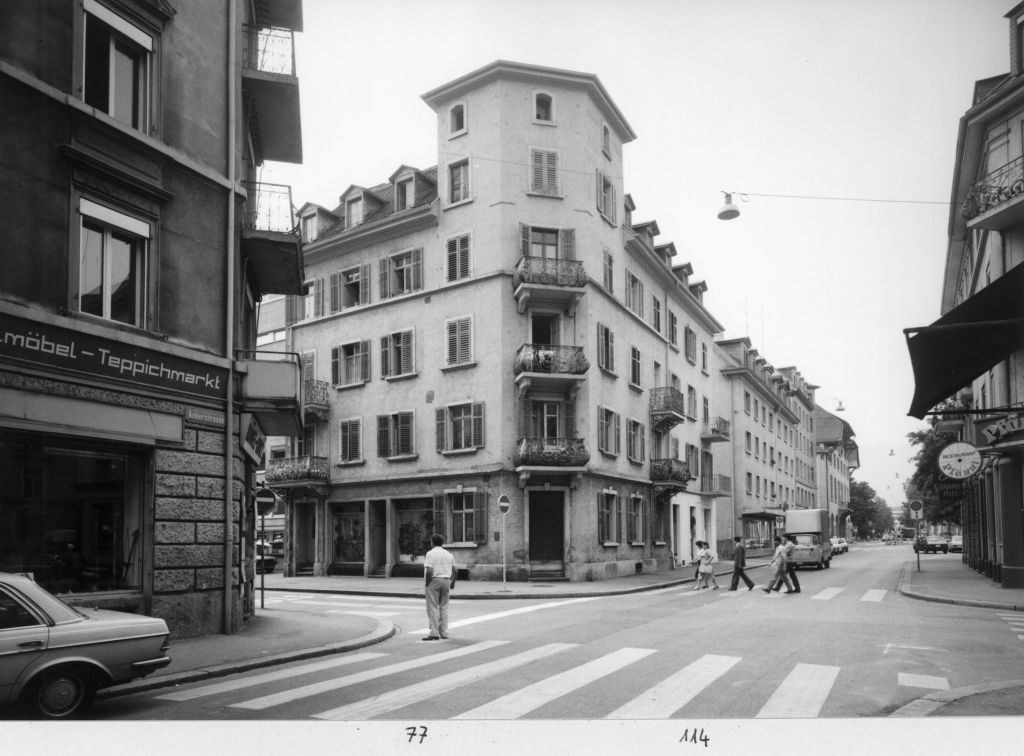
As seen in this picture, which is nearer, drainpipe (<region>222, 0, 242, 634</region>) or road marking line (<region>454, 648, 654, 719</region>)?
road marking line (<region>454, 648, 654, 719</region>)

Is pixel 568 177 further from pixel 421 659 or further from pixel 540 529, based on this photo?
pixel 421 659

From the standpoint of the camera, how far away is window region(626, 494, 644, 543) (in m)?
31.1

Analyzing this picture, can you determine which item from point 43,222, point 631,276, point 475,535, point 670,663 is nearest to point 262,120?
point 43,222

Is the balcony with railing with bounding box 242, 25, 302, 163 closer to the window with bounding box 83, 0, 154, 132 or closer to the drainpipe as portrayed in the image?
the drainpipe

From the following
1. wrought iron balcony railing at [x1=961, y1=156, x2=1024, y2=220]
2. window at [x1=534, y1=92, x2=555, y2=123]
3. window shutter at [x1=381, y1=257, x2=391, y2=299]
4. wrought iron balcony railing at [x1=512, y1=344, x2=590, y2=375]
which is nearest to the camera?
wrought iron balcony railing at [x1=961, y1=156, x2=1024, y2=220]

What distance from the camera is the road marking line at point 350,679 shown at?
25.9 ft

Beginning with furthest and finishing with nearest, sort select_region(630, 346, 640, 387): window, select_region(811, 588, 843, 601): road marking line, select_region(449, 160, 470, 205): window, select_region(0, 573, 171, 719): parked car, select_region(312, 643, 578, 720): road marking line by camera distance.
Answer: select_region(630, 346, 640, 387): window, select_region(449, 160, 470, 205): window, select_region(811, 588, 843, 601): road marking line, select_region(312, 643, 578, 720): road marking line, select_region(0, 573, 171, 719): parked car

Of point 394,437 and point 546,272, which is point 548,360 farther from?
point 394,437

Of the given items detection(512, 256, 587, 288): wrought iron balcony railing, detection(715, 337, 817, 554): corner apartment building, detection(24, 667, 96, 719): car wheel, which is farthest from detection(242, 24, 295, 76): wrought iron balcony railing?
detection(715, 337, 817, 554): corner apartment building

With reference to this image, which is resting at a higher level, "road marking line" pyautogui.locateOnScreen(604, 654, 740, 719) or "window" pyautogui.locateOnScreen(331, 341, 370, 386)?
"window" pyautogui.locateOnScreen(331, 341, 370, 386)

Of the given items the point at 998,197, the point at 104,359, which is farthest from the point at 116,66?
Result: the point at 998,197

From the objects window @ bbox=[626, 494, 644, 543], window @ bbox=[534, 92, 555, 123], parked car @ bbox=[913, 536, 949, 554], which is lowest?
parked car @ bbox=[913, 536, 949, 554]

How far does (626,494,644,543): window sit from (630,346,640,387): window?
4304 mm

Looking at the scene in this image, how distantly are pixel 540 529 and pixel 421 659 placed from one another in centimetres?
1569
